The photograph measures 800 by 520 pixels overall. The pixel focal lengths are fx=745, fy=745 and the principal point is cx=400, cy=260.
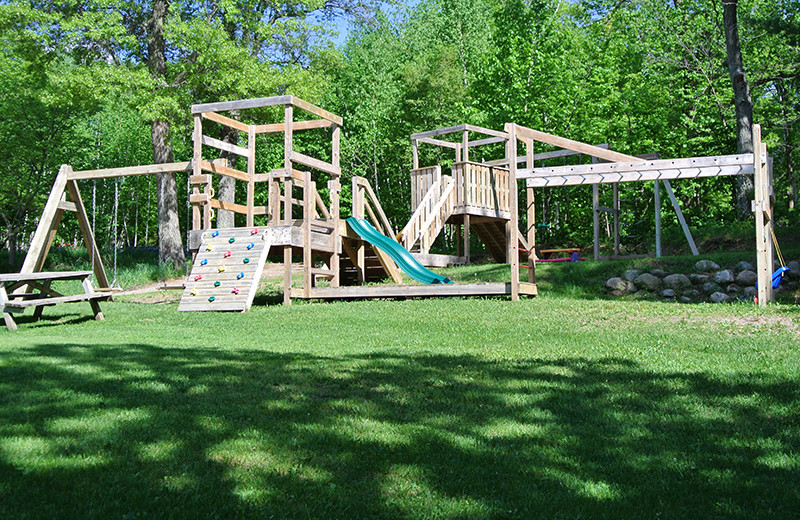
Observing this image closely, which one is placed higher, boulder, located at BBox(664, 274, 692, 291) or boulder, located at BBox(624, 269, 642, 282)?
boulder, located at BBox(624, 269, 642, 282)

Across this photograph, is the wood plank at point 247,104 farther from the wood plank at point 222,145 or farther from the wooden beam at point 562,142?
the wooden beam at point 562,142

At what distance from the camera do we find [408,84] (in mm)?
34656

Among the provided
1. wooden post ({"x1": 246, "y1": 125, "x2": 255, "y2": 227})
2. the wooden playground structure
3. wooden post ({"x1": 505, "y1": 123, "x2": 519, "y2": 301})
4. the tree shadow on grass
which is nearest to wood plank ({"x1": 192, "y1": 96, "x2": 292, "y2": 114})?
the wooden playground structure

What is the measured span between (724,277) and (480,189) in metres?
8.02

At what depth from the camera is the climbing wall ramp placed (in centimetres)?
1364

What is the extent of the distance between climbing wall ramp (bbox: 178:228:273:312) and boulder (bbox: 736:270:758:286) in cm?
945

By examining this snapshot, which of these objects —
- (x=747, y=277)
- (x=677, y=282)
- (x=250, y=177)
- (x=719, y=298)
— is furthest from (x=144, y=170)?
(x=747, y=277)

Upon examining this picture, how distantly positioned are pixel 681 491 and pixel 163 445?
9.28ft

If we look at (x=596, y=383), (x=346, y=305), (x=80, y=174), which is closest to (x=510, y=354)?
(x=596, y=383)

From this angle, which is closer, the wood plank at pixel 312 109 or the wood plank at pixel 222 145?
the wood plank at pixel 312 109

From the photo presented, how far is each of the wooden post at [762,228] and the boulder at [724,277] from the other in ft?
7.06

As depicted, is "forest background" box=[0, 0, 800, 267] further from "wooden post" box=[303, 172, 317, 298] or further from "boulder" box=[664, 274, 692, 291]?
"wooden post" box=[303, 172, 317, 298]

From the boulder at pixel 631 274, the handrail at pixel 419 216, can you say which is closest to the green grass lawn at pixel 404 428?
the boulder at pixel 631 274

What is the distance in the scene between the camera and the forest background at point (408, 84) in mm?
22891
